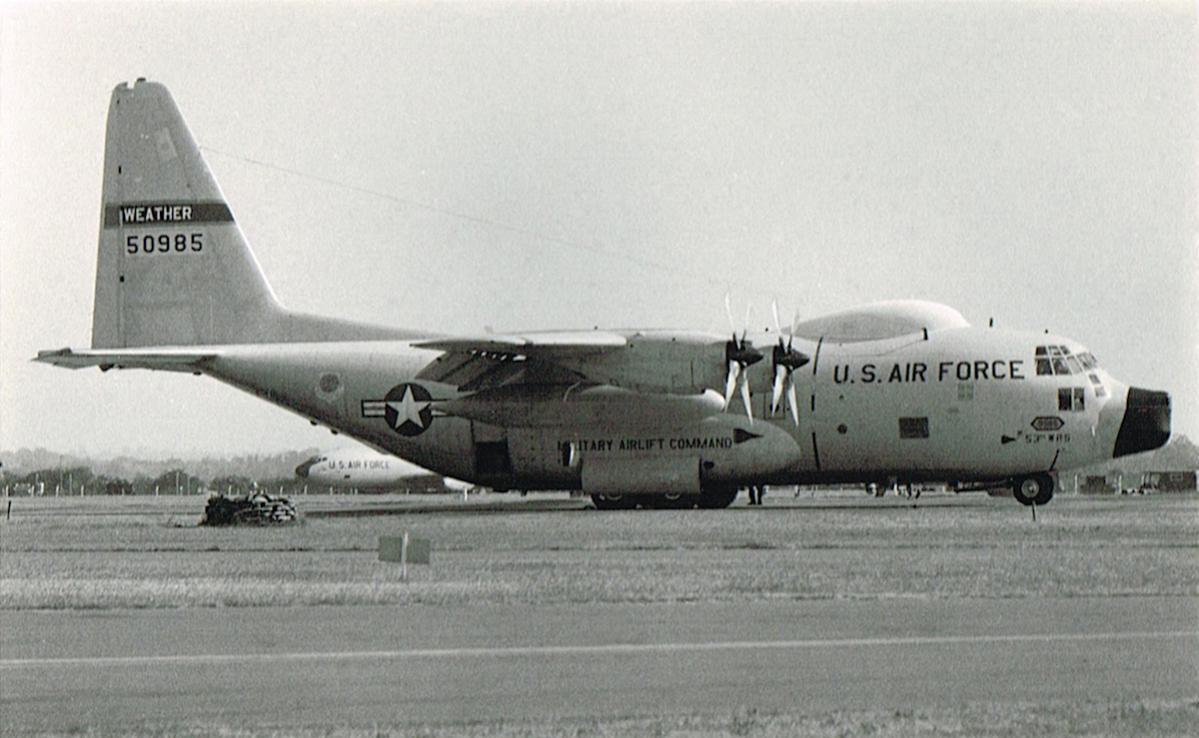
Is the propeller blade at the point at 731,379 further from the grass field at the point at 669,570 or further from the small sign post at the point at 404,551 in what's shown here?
the small sign post at the point at 404,551

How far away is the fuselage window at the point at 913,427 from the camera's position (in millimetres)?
38156

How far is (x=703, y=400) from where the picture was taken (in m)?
37.6

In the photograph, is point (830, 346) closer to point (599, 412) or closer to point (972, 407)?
point (972, 407)

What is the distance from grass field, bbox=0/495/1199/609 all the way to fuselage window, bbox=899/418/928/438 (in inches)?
86.0

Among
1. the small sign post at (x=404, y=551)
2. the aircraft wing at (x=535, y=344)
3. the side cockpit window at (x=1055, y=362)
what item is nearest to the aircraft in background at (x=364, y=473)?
the aircraft wing at (x=535, y=344)

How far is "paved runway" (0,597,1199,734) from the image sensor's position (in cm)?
1159

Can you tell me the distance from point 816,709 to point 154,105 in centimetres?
3653

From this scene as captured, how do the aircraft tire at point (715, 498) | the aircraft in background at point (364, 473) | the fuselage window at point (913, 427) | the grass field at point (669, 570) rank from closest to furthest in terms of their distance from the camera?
1. the grass field at point (669, 570)
2. the fuselage window at point (913, 427)
3. the aircraft tire at point (715, 498)
4. the aircraft in background at point (364, 473)

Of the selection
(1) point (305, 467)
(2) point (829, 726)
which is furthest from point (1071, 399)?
(1) point (305, 467)

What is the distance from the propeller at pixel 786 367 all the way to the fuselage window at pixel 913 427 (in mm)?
Answer: 2816

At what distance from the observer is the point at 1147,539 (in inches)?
1125

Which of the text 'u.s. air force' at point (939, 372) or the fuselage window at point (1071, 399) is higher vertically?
the text 'u.s. air force' at point (939, 372)

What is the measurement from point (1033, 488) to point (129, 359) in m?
25.1

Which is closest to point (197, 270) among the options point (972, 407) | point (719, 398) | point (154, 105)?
point (154, 105)
